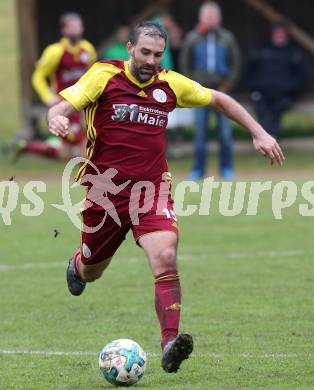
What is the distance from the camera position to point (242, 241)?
42.6 ft

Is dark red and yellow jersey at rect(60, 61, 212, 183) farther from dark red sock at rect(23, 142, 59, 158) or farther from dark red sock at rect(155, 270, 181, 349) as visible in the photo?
dark red sock at rect(23, 142, 59, 158)

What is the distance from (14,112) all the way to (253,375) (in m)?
26.5

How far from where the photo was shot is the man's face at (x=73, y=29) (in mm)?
17406

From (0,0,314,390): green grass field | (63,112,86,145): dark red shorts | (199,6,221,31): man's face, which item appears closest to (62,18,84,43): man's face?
(63,112,86,145): dark red shorts

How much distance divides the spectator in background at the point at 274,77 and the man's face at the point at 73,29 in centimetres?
441

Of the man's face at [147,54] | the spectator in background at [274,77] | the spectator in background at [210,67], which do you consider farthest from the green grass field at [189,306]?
the spectator in background at [274,77]

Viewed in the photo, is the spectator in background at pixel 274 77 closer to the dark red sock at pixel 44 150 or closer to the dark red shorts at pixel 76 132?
the dark red shorts at pixel 76 132

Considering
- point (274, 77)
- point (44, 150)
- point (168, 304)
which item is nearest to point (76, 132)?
point (44, 150)

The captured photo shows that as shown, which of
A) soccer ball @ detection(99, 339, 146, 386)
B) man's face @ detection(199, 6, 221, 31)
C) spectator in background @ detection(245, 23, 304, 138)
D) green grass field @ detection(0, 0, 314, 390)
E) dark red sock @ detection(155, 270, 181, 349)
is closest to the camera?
soccer ball @ detection(99, 339, 146, 386)

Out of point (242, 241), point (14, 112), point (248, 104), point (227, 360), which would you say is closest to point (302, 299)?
point (227, 360)

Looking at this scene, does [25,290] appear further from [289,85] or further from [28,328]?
[289,85]

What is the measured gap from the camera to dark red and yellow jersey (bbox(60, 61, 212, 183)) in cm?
754

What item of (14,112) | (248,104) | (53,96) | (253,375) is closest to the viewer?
(253,375)

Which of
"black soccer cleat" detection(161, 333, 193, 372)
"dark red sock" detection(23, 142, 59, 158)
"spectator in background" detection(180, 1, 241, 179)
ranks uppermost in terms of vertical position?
"black soccer cleat" detection(161, 333, 193, 372)
